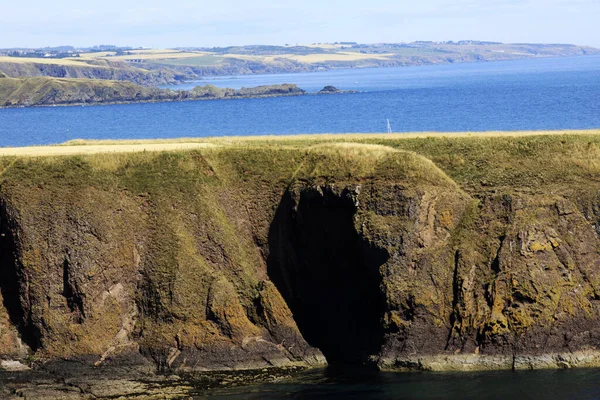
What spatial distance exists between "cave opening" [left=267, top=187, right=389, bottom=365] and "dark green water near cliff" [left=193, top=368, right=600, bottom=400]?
300 centimetres

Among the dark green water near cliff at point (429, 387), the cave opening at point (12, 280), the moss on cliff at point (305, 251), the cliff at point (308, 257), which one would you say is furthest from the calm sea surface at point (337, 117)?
the cave opening at point (12, 280)

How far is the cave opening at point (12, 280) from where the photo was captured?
149 ft

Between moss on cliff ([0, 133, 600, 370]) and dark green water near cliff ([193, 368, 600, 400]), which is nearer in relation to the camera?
dark green water near cliff ([193, 368, 600, 400])

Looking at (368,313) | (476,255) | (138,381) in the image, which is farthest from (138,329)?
(476,255)

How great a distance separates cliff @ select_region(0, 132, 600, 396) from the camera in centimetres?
4331

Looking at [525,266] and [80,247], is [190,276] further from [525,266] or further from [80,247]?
[525,266]

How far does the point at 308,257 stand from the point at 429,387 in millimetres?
9920

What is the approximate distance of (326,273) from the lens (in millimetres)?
46594

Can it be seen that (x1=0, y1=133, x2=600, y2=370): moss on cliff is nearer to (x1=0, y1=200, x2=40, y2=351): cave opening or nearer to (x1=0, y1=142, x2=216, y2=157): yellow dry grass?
(x1=0, y1=200, x2=40, y2=351): cave opening

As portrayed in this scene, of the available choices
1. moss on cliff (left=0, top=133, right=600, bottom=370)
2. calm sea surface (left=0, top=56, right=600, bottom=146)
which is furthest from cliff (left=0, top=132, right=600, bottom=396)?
calm sea surface (left=0, top=56, right=600, bottom=146)

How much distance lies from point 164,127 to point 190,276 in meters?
103

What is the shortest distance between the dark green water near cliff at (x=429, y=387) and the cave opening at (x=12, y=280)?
10491 millimetres

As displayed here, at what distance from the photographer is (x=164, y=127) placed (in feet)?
477

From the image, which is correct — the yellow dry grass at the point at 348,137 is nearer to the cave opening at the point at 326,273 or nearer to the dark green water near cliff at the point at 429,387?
the cave opening at the point at 326,273
